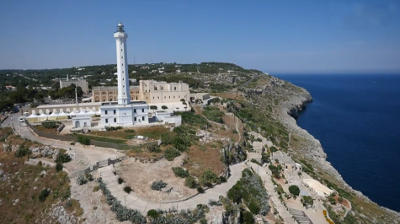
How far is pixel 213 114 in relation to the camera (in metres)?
52.8

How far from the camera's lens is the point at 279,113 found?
88.5m

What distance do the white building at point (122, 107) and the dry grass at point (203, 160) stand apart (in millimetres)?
12332

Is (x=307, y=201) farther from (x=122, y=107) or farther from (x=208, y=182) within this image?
(x=122, y=107)

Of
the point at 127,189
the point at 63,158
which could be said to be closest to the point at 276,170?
the point at 127,189

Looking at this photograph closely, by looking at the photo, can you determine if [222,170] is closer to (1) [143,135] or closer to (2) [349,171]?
(1) [143,135]

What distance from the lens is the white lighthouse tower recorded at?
125 feet

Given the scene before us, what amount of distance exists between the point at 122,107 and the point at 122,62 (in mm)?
6914

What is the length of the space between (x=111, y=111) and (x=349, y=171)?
4506 centimetres

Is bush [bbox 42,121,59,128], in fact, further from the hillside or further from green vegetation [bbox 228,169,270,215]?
A: green vegetation [bbox 228,169,270,215]

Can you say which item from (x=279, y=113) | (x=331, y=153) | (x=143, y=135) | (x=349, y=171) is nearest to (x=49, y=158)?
(x=143, y=135)

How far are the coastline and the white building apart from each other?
110 feet

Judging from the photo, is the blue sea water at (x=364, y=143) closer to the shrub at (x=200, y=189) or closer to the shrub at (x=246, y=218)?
the shrub at (x=246, y=218)

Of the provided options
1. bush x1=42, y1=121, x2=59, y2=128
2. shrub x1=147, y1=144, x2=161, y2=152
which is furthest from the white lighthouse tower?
shrub x1=147, y1=144, x2=161, y2=152

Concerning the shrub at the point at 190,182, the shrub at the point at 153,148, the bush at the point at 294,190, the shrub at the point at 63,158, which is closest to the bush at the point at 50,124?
the shrub at the point at 63,158
